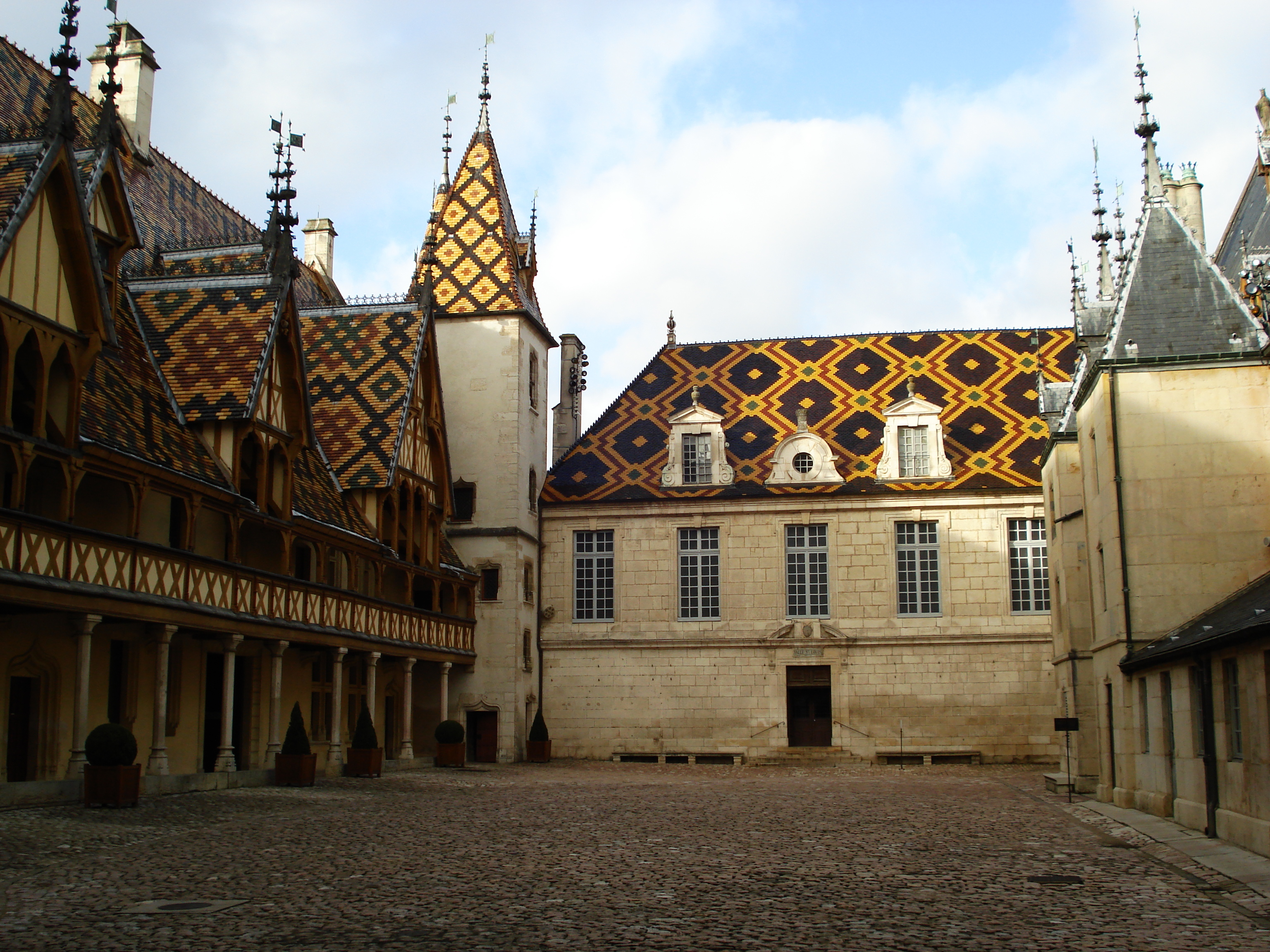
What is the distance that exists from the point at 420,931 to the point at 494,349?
25624mm

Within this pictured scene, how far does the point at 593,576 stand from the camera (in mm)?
33156

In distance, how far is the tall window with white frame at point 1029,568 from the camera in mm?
31344

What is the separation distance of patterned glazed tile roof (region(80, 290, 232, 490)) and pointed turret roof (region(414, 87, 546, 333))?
12172 millimetres

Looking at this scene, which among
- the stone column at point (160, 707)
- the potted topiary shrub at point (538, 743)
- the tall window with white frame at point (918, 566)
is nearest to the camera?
the stone column at point (160, 707)

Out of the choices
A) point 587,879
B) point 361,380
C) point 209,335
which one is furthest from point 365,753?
point 587,879

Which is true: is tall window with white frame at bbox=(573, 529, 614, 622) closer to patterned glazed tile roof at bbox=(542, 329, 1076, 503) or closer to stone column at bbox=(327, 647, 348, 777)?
patterned glazed tile roof at bbox=(542, 329, 1076, 503)

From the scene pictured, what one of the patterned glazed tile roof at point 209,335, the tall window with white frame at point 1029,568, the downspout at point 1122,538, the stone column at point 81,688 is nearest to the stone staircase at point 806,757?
the tall window with white frame at point 1029,568

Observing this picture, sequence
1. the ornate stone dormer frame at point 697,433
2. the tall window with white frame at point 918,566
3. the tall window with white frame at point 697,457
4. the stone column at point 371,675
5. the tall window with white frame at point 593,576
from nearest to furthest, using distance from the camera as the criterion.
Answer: the stone column at point 371,675
the tall window with white frame at point 918,566
the tall window with white frame at point 593,576
the ornate stone dormer frame at point 697,433
the tall window with white frame at point 697,457

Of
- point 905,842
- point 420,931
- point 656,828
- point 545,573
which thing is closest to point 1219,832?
point 905,842

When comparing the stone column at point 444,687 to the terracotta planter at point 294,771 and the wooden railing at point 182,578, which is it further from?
the terracotta planter at point 294,771

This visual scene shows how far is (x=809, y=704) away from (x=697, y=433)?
7.47 metres

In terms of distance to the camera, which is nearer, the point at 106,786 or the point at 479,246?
the point at 106,786

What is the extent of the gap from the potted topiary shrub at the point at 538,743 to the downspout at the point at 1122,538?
→ 18.1 meters

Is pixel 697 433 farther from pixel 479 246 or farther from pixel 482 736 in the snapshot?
pixel 482 736
